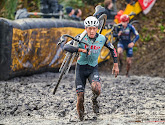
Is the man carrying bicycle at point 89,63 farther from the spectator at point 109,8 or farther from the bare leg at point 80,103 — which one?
the spectator at point 109,8

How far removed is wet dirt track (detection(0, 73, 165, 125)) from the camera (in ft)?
17.9

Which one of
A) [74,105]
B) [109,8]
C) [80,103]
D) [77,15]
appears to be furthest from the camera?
[77,15]

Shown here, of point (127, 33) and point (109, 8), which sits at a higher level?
point (109, 8)

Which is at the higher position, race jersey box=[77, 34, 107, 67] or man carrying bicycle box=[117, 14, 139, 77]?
man carrying bicycle box=[117, 14, 139, 77]

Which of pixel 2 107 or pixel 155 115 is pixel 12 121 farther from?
pixel 155 115

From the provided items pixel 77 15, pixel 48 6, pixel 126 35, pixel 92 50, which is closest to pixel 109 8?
pixel 77 15

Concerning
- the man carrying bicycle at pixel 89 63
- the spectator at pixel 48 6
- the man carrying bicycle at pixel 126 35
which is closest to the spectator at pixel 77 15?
the spectator at pixel 48 6

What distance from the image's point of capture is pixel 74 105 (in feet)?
21.7

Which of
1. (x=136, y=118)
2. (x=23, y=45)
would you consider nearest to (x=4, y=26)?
(x=23, y=45)

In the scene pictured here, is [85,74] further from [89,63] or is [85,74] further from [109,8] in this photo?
[109,8]

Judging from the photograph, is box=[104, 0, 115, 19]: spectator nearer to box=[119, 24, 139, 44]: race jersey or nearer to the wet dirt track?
box=[119, 24, 139, 44]: race jersey

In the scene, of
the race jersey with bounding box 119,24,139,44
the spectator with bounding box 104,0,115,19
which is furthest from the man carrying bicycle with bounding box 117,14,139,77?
the spectator with bounding box 104,0,115,19

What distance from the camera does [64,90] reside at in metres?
8.22

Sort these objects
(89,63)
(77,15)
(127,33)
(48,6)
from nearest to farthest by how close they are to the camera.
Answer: (89,63), (127,33), (48,6), (77,15)
